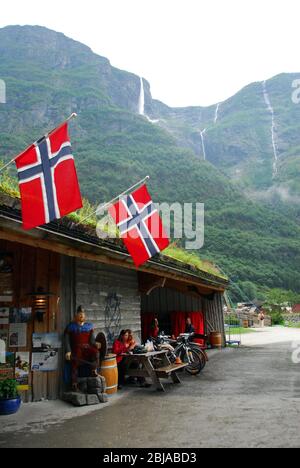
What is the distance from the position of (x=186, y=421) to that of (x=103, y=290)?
4.18m

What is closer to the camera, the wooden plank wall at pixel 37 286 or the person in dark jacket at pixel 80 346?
the wooden plank wall at pixel 37 286

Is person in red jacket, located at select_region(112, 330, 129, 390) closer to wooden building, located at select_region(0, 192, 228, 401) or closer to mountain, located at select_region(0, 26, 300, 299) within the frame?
wooden building, located at select_region(0, 192, 228, 401)

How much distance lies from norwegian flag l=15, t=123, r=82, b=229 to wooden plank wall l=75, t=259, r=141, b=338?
3.45 m

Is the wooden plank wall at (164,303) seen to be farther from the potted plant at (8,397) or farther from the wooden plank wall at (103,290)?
the potted plant at (8,397)

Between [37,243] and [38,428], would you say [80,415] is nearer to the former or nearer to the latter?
[38,428]

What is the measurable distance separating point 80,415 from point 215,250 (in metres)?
88.5

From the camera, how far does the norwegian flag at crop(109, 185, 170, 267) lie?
8.23 metres

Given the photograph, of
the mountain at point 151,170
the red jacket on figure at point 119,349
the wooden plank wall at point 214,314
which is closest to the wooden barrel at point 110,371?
the red jacket on figure at point 119,349

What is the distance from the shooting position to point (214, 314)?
67.6 ft

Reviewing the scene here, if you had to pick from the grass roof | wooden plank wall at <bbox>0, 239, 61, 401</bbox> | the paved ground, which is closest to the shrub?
the paved ground

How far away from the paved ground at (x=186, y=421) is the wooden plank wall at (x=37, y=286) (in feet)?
1.78

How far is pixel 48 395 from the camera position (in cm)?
789

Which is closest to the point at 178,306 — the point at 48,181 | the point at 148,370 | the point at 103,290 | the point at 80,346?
the point at 103,290

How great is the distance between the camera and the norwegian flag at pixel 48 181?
5.37m
